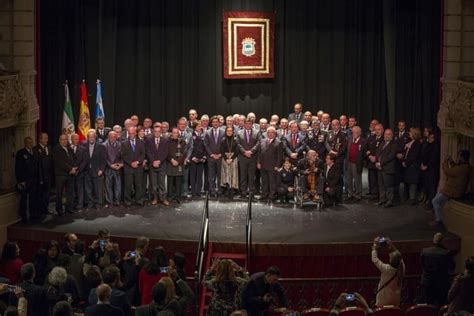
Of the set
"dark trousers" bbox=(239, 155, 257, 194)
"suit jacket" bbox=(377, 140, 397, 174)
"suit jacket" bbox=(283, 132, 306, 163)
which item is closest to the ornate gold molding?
"suit jacket" bbox=(377, 140, 397, 174)

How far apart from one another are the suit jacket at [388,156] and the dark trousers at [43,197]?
5325 mm

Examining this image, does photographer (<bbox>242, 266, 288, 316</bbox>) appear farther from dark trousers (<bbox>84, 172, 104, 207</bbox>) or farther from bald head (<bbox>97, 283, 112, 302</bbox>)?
dark trousers (<bbox>84, 172, 104, 207</bbox>)

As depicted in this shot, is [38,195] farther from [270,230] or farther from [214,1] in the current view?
[214,1]

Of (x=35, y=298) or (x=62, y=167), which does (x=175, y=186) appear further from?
(x=35, y=298)

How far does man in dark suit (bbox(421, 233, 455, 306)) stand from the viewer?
1270 cm

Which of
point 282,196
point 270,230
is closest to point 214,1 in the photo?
point 282,196

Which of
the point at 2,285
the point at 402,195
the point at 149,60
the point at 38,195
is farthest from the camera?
the point at 149,60

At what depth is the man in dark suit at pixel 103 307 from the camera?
9.24m

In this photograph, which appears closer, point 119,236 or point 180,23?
point 119,236

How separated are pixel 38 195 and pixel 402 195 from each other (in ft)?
19.8

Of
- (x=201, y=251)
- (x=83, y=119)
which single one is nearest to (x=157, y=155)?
(x=83, y=119)

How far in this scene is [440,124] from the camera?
54.5ft

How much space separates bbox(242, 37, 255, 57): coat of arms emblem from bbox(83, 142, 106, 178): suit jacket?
4.63 m

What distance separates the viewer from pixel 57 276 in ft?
33.8
